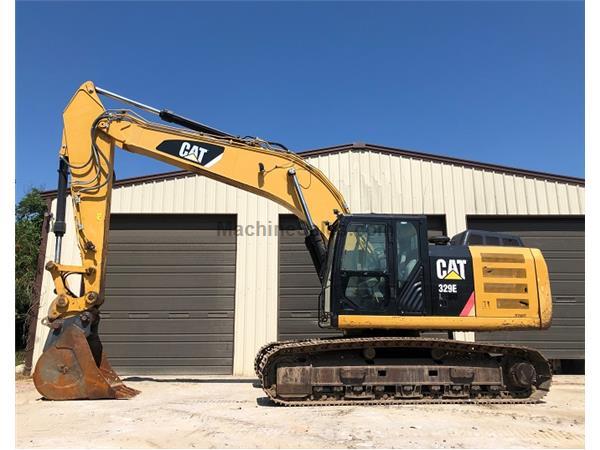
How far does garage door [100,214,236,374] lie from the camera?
12.5 m

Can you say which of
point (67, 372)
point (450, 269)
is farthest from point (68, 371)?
point (450, 269)

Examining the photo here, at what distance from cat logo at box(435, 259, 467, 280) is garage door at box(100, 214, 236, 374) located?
6617mm

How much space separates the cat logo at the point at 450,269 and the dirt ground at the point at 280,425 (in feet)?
6.36

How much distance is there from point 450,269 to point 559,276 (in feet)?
23.8

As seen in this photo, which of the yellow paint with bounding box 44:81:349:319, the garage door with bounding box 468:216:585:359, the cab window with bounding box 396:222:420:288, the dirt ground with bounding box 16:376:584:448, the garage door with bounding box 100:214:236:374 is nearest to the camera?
the dirt ground with bounding box 16:376:584:448

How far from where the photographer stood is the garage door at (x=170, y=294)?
1252cm

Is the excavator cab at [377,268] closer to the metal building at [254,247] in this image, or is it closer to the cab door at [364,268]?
the cab door at [364,268]

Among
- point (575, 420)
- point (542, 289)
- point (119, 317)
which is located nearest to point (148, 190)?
point (119, 317)

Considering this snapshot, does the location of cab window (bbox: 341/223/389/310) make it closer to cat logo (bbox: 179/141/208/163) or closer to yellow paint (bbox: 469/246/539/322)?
yellow paint (bbox: 469/246/539/322)

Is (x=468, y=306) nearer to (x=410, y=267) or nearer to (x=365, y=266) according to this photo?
(x=410, y=267)

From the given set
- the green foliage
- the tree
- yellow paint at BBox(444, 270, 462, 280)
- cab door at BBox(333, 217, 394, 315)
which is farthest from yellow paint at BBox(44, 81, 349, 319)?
the green foliage

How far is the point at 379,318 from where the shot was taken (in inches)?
286

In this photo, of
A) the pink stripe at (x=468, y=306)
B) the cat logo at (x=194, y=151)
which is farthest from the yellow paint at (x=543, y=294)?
the cat logo at (x=194, y=151)

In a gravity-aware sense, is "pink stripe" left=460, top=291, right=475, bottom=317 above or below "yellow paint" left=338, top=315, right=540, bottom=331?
above
